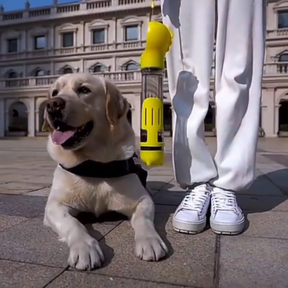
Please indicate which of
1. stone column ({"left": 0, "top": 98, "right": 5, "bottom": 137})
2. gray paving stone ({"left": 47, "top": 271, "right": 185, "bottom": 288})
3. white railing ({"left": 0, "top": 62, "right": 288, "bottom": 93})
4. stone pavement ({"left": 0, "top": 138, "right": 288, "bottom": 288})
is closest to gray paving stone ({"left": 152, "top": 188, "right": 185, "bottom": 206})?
stone pavement ({"left": 0, "top": 138, "right": 288, "bottom": 288})

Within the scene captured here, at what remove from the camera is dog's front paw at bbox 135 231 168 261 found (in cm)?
109

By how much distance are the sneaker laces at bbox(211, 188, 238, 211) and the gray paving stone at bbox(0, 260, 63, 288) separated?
74 centimetres

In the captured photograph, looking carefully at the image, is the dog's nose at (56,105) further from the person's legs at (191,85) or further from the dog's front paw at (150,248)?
the dog's front paw at (150,248)

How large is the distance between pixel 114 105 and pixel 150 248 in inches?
30.9

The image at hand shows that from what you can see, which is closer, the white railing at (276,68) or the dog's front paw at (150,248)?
the dog's front paw at (150,248)

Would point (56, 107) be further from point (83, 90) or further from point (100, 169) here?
point (100, 169)

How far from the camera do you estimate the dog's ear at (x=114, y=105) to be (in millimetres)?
1635

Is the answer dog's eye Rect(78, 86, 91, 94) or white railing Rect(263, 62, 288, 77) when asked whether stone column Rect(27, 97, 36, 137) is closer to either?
white railing Rect(263, 62, 288, 77)

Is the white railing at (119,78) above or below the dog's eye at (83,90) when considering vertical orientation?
above

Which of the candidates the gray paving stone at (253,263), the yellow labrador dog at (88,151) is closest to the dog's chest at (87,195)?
the yellow labrador dog at (88,151)

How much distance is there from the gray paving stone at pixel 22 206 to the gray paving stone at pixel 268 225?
3.35ft

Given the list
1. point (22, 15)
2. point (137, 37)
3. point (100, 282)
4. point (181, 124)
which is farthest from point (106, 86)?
point (22, 15)

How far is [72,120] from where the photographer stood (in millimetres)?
1482

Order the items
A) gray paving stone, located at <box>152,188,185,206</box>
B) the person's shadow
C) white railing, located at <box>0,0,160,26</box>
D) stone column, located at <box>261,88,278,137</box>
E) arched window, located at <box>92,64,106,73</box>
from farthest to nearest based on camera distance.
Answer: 1. arched window, located at <box>92,64,106,73</box>
2. white railing, located at <box>0,0,160,26</box>
3. stone column, located at <box>261,88,278,137</box>
4. gray paving stone, located at <box>152,188,185,206</box>
5. the person's shadow
